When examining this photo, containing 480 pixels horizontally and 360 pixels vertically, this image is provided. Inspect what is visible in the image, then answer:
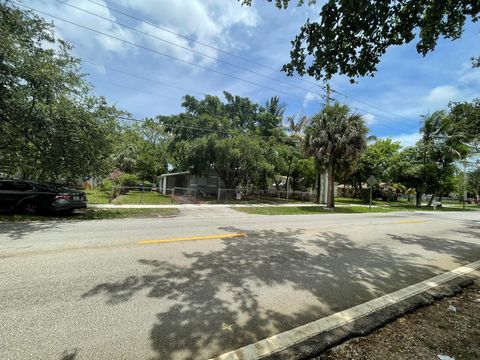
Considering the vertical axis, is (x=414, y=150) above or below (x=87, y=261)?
above

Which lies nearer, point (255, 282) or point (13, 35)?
point (255, 282)

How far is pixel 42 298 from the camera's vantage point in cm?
353

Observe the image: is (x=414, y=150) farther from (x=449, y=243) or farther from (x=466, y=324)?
(x=466, y=324)

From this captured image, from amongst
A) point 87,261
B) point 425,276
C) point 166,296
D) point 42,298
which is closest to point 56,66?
point 87,261

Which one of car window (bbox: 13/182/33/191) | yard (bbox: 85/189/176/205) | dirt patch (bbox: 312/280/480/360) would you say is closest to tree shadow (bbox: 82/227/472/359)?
dirt patch (bbox: 312/280/480/360)

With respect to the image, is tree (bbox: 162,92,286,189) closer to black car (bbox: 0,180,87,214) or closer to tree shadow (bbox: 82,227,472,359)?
black car (bbox: 0,180,87,214)

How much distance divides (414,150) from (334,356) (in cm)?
3546

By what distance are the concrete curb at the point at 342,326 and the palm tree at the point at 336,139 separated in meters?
15.9

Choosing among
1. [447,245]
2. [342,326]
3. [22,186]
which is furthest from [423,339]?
[22,186]

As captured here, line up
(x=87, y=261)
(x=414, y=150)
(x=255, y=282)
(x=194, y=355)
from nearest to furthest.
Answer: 1. (x=194, y=355)
2. (x=255, y=282)
3. (x=87, y=261)
4. (x=414, y=150)

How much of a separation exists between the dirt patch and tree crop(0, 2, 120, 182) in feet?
39.9

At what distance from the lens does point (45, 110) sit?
1056 cm

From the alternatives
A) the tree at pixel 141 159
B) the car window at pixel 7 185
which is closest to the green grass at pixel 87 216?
the car window at pixel 7 185

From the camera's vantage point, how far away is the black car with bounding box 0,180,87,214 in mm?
10461
